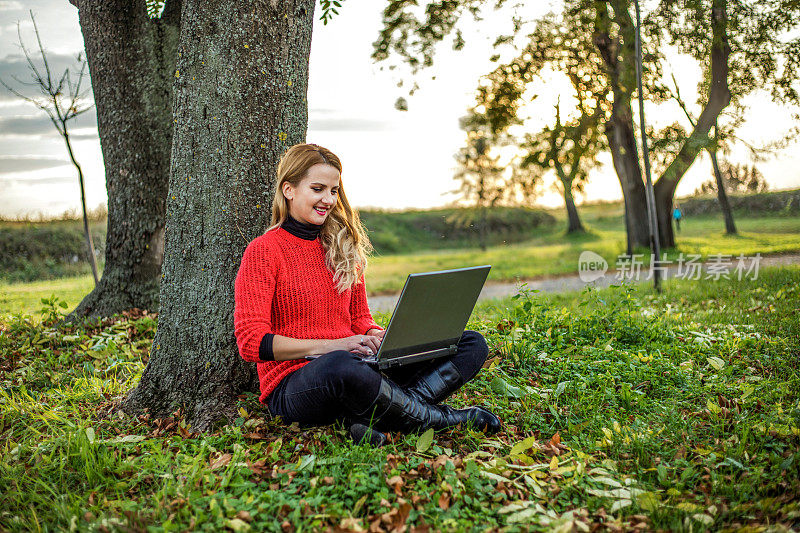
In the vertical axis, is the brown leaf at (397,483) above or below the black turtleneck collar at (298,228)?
below

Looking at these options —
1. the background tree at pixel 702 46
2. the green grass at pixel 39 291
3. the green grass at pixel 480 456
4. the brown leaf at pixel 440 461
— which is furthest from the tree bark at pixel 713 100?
the green grass at pixel 39 291

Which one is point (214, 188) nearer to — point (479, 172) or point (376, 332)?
point (376, 332)

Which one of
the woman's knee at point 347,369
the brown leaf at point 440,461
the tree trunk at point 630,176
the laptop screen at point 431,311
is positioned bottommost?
the brown leaf at point 440,461

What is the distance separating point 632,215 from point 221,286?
44.0 ft

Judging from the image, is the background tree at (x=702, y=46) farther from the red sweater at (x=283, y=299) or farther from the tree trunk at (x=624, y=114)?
the red sweater at (x=283, y=299)

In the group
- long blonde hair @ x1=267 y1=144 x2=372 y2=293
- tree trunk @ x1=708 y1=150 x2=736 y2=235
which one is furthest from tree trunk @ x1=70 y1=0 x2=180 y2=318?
tree trunk @ x1=708 y1=150 x2=736 y2=235

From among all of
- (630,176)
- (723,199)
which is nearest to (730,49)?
(630,176)

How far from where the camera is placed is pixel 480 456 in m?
3.03

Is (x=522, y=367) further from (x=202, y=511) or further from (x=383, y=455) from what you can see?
(x=202, y=511)

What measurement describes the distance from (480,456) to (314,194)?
1.65 m

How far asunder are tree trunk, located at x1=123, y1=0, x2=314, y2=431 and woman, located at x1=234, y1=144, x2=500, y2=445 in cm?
53

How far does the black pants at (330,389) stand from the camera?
9.08 feet

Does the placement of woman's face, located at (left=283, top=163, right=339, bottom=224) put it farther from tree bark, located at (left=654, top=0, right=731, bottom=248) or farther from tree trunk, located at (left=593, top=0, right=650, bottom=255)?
tree bark, located at (left=654, top=0, right=731, bottom=248)

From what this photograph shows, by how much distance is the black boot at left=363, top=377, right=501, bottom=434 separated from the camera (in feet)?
9.45
